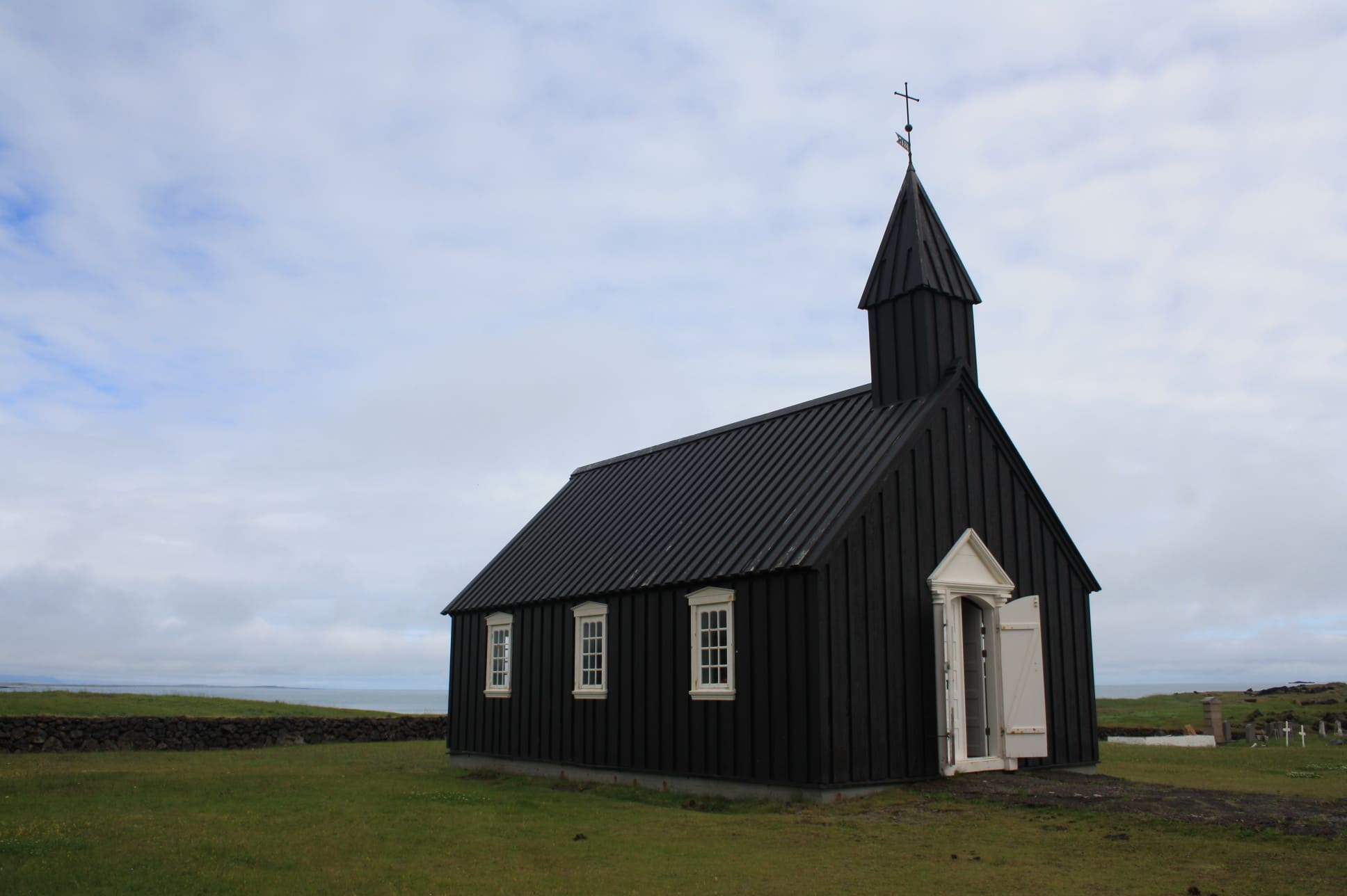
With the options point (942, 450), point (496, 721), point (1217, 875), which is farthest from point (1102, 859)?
point (496, 721)

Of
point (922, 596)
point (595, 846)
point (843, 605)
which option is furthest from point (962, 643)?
point (595, 846)

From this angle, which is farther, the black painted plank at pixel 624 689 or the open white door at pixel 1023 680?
the black painted plank at pixel 624 689

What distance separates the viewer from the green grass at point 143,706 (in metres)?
32.4

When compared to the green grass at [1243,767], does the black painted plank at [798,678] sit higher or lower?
higher

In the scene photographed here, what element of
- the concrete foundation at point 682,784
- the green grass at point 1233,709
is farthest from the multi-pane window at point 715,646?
the green grass at point 1233,709

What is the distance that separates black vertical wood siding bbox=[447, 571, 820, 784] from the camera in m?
15.5

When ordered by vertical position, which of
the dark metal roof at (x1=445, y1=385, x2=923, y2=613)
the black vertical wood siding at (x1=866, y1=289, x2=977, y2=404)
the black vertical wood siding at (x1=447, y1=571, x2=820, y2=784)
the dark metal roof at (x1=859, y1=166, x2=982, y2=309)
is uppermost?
the dark metal roof at (x1=859, y1=166, x2=982, y2=309)

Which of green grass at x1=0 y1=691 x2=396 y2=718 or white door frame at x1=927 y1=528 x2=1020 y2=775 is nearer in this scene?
white door frame at x1=927 y1=528 x2=1020 y2=775

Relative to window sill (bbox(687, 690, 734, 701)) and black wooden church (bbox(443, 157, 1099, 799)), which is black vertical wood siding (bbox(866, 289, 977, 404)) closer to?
black wooden church (bbox(443, 157, 1099, 799))

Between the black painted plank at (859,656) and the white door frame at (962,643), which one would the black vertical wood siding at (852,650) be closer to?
the black painted plank at (859,656)

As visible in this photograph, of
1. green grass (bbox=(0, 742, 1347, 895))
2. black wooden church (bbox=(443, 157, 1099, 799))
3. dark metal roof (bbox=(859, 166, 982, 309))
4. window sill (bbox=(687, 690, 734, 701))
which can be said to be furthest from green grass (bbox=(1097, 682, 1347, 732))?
green grass (bbox=(0, 742, 1347, 895))

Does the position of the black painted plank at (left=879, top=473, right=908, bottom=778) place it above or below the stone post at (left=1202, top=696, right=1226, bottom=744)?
above

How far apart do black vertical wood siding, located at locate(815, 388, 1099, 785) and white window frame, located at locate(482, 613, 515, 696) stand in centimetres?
960

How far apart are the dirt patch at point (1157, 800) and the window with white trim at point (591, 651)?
6.39 meters
